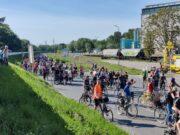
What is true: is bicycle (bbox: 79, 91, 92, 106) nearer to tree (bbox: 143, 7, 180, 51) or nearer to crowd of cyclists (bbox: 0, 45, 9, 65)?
crowd of cyclists (bbox: 0, 45, 9, 65)

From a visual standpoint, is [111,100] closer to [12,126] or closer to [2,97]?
[2,97]

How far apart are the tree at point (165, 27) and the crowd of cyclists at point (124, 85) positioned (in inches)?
1423

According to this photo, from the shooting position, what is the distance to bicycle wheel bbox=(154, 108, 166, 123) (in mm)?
22270

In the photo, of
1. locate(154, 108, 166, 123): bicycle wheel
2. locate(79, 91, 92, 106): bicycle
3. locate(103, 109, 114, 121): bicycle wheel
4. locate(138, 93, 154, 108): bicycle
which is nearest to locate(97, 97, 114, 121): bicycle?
locate(103, 109, 114, 121): bicycle wheel

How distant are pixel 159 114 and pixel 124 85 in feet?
31.1

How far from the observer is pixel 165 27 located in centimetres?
8769

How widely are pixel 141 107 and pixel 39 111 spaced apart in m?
10.8

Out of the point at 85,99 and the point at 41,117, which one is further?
the point at 85,99

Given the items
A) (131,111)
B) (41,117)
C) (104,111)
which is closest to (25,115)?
(41,117)

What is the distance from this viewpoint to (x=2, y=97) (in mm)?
16875

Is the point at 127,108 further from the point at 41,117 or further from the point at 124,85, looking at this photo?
the point at 124,85

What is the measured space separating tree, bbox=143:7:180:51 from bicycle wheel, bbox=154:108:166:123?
64570mm

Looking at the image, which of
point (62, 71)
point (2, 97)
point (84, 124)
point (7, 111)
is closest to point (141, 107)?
point (84, 124)

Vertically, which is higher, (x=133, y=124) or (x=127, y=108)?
(x=127, y=108)
